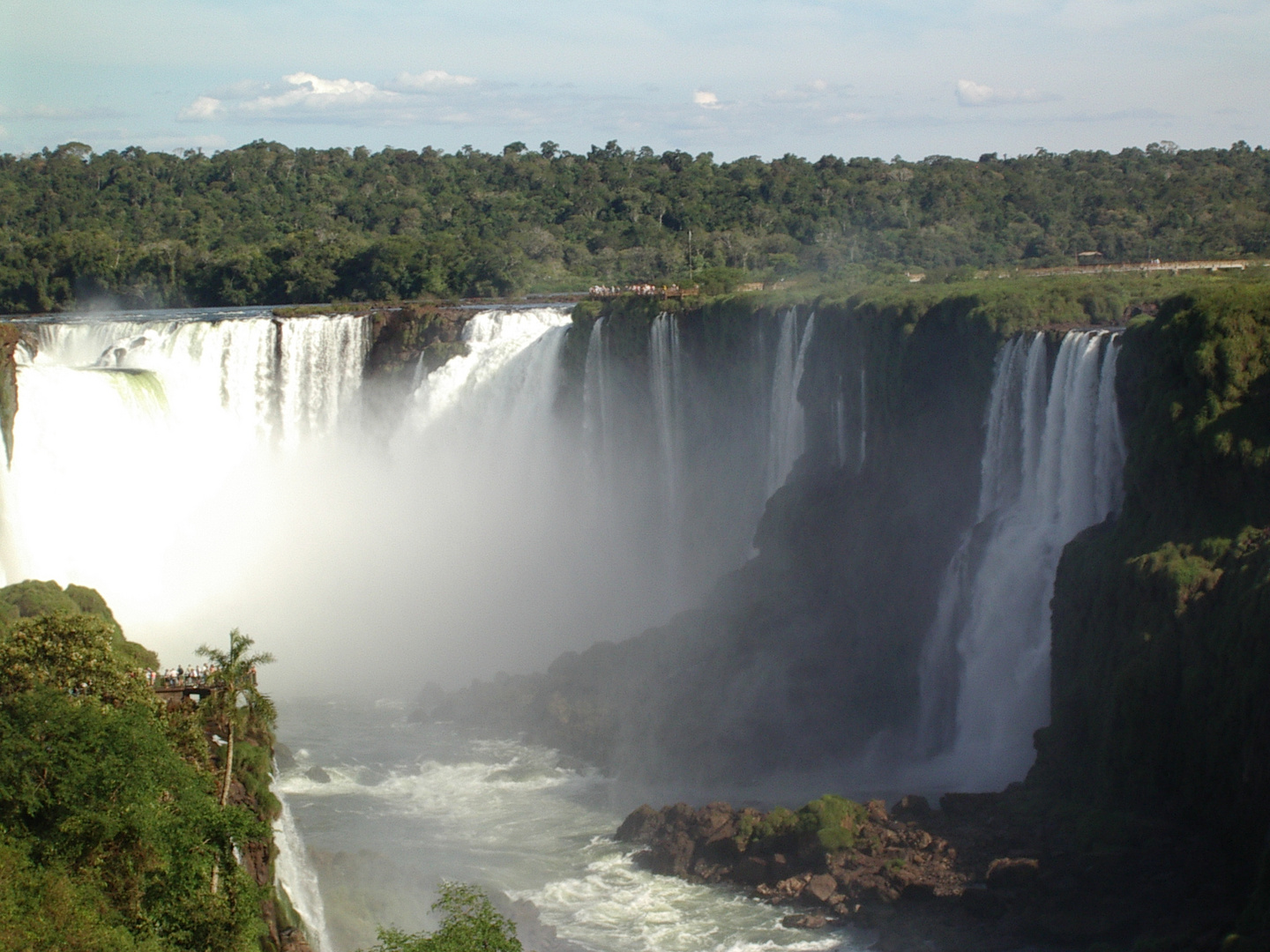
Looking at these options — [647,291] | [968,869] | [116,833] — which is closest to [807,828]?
[968,869]

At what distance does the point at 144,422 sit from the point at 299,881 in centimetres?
2857

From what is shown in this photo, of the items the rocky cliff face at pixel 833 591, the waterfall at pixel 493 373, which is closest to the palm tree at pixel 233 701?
the rocky cliff face at pixel 833 591

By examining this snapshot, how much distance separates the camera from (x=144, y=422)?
166ft

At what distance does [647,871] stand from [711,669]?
975 cm

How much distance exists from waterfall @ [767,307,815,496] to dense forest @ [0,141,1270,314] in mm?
12318

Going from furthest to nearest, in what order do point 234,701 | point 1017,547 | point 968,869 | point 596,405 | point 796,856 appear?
point 596,405 → point 1017,547 → point 796,856 → point 968,869 → point 234,701

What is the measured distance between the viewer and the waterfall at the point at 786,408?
141ft

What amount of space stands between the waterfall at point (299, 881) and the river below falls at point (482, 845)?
0.16 m

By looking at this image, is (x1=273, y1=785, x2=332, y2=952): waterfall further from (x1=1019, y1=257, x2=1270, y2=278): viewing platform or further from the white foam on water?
(x1=1019, y1=257, x2=1270, y2=278): viewing platform

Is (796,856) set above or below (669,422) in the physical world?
below

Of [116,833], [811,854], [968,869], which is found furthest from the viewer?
[811,854]

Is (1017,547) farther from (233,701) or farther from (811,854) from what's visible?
(233,701)

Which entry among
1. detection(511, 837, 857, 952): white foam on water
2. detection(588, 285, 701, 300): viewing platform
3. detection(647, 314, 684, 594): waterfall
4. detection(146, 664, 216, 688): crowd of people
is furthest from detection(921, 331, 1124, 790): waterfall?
detection(588, 285, 701, 300): viewing platform

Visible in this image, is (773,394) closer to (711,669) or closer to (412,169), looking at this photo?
(711,669)
